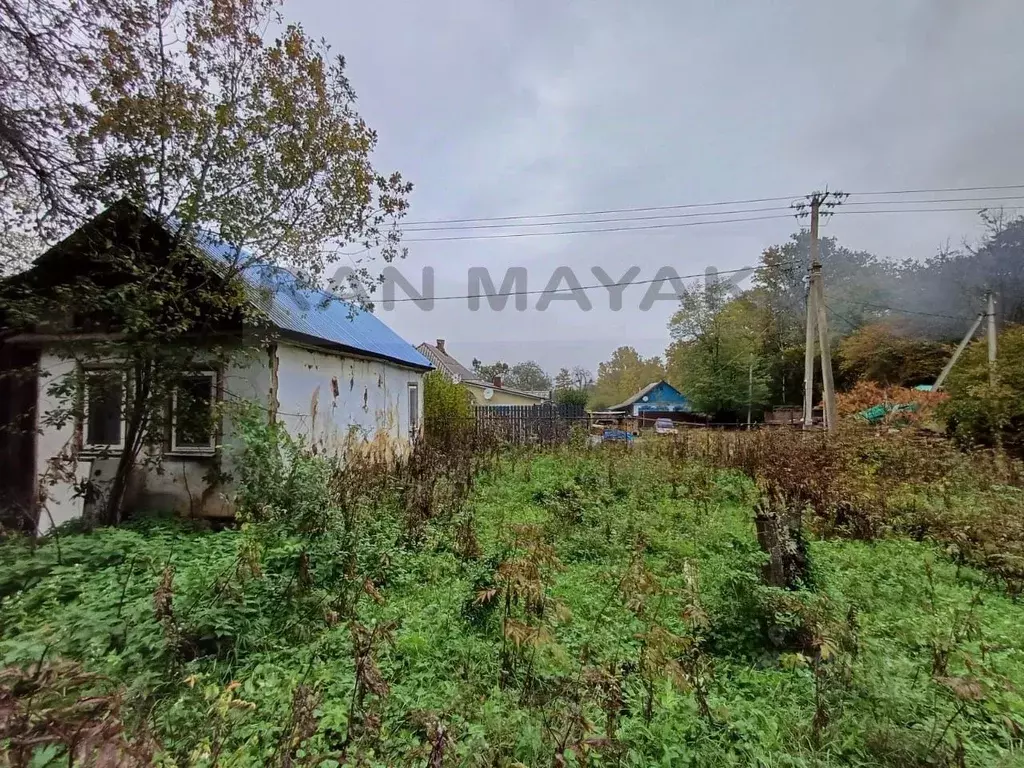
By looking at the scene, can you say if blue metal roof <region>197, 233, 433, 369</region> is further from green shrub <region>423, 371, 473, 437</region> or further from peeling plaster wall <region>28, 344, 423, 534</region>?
green shrub <region>423, 371, 473, 437</region>

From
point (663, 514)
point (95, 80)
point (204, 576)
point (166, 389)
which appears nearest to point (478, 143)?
point (95, 80)

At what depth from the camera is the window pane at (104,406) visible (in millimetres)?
5246

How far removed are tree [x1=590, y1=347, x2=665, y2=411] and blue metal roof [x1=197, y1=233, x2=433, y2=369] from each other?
45320 mm

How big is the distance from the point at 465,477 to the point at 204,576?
155 inches

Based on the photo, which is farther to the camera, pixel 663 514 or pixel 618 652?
pixel 663 514

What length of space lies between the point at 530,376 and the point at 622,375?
47.4ft

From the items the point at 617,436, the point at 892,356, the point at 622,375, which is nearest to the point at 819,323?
the point at 617,436

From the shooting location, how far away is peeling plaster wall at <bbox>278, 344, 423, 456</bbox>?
684 centimetres

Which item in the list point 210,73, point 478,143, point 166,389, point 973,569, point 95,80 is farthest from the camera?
point 478,143

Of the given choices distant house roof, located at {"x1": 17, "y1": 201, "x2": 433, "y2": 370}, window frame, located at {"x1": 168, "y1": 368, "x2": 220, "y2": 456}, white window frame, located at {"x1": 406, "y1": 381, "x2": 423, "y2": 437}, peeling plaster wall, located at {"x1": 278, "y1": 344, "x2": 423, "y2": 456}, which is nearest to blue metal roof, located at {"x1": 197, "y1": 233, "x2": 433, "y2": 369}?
distant house roof, located at {"x1": 17, "y1": 201, "x2": 433, "y2": 370}

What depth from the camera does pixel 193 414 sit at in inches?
227

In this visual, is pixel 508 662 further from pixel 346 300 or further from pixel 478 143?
pixel 478 143

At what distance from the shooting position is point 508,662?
2.69 m

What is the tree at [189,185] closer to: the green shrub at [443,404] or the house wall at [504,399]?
the green shrub at [443,404]
